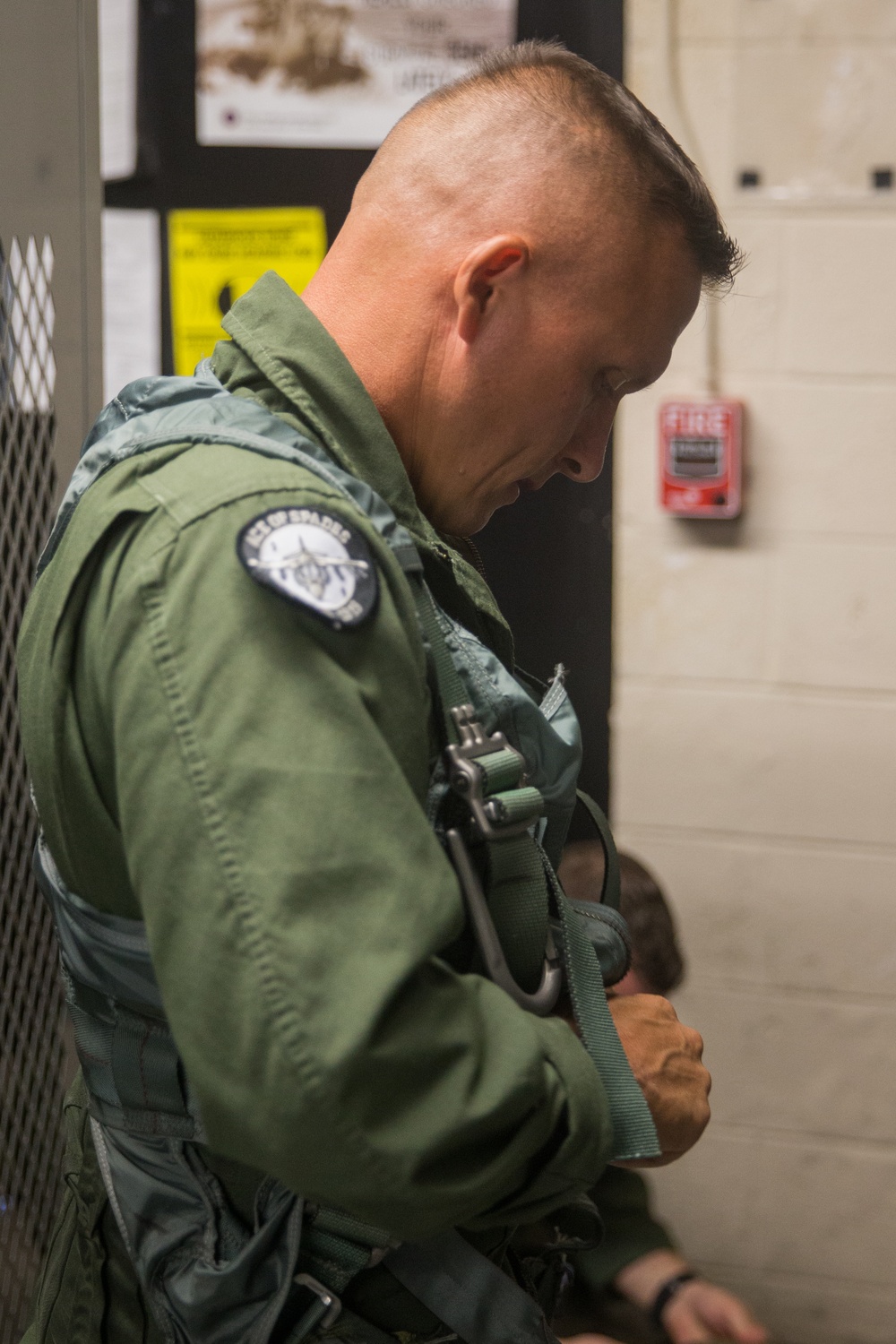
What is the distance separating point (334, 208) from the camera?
184 cm

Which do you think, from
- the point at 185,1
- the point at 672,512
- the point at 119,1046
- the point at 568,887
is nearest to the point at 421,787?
the point at 119,1046

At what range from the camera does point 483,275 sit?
2.72 feet

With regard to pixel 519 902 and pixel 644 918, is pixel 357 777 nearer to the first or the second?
pixel 519 902

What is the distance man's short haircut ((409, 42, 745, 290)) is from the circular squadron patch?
403 mm

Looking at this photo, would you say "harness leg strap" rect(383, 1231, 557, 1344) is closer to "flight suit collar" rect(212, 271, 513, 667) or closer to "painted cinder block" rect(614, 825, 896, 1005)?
"flight suit collar" rect(212, 271, 513, 667)

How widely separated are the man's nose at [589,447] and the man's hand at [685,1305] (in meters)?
1.11

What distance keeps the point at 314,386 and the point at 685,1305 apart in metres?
1.29

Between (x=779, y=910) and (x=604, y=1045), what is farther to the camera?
(x=779, y=910)

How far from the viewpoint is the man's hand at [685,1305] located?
4.98 ft

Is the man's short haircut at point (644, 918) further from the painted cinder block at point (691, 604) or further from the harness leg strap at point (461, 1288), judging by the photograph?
the harness leg strap at point (461, 1288)

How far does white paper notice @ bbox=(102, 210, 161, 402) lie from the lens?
1.89m

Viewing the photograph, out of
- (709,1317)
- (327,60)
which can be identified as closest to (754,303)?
(327,60)

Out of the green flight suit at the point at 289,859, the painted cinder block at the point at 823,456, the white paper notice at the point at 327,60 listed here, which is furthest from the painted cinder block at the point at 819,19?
the green flight suit at the point at 289,859

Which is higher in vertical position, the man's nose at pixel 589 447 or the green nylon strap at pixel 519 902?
the man's nose at pixel 589 447
